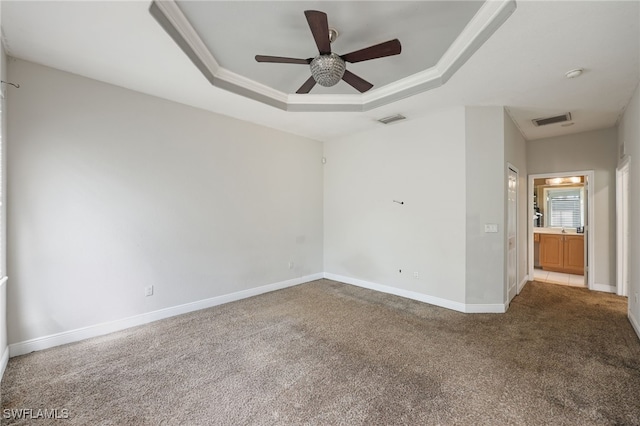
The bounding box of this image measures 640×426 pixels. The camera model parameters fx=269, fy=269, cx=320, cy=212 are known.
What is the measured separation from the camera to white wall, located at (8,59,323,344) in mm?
2574

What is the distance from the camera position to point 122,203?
10.1 ft

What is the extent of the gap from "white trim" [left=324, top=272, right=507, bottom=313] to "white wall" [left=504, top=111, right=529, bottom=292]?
1329mm

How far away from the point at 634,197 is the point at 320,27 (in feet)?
13.1

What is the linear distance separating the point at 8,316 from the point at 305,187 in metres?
4.01

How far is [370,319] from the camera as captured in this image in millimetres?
3381

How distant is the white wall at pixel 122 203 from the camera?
2.57m

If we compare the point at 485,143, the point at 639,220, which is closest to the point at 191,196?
the point at 485,143

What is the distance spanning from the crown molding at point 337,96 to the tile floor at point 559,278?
15.5 feet

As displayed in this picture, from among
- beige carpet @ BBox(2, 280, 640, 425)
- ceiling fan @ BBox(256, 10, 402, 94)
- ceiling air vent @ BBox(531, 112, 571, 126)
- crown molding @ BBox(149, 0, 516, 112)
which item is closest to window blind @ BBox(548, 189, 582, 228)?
ceiling air vent @ BBox(531, 112, 571, 126)

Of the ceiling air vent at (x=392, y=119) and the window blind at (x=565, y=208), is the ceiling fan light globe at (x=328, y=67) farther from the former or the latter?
the window blind at (x=565, y=208)

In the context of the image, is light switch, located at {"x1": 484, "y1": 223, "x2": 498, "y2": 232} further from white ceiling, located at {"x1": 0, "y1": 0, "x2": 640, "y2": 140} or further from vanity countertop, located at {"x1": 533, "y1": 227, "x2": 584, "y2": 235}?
vanity countertop, located at {"x1": 533, "y1": 227, "x2": 584, "y2": 235}

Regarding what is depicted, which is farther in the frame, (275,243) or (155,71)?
(275,243)

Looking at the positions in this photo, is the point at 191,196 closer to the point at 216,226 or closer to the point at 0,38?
the point at 216,226

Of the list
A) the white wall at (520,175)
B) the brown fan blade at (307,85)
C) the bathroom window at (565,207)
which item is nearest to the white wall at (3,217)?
the brown fan blade at (307,85)
